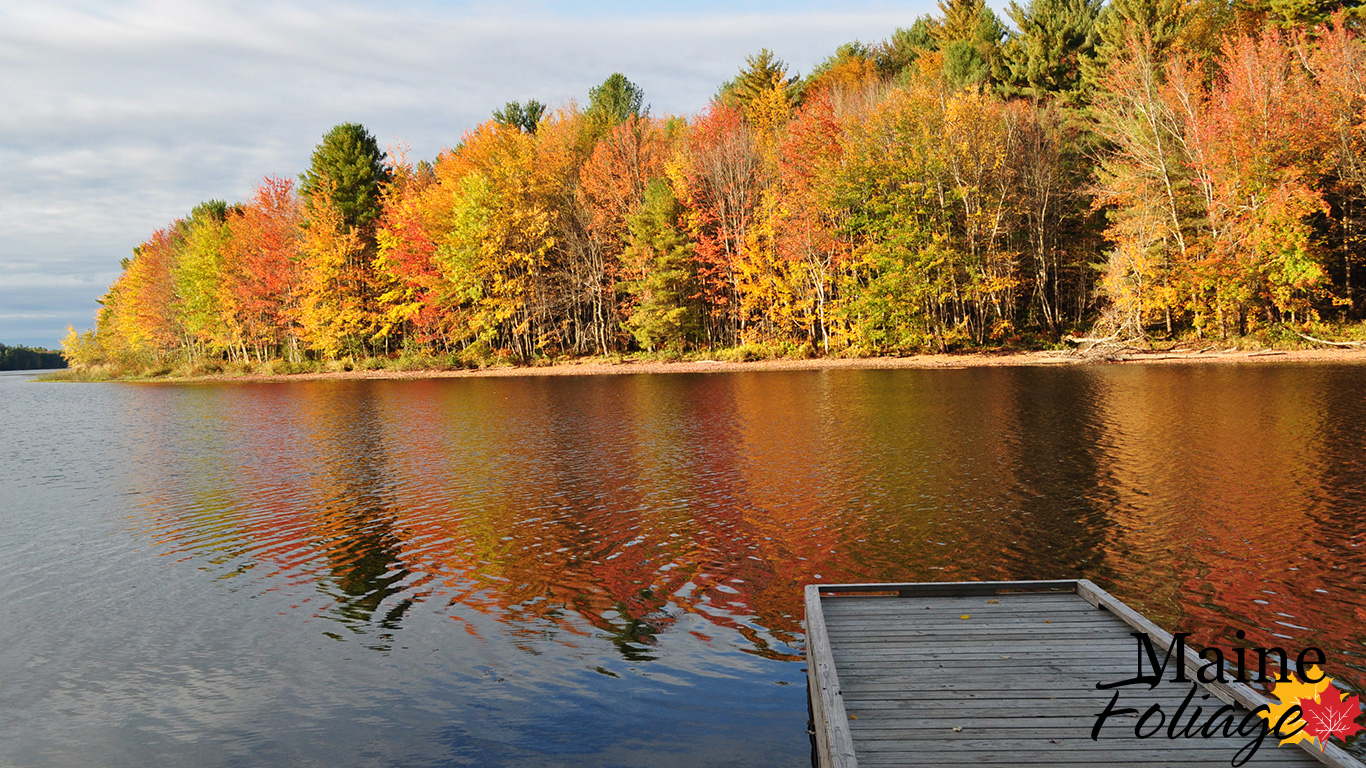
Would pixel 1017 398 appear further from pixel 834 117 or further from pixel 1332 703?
pixel 834 117

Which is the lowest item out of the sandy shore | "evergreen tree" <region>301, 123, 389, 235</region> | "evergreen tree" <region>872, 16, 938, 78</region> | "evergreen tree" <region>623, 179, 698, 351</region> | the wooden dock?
the wooden dock

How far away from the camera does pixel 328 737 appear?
690 centimetres

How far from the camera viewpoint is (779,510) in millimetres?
13930

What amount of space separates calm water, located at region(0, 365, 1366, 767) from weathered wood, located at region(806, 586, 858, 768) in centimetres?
59

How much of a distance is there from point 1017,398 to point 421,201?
158 ft

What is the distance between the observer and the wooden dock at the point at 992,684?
4866 mm

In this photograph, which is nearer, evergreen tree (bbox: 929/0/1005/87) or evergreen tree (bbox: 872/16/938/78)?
evergreen tree (bbox: 929/0/1005/87)

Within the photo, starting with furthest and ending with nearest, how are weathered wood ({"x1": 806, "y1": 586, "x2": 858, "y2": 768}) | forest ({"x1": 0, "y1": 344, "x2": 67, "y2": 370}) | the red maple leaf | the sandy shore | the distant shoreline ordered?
forest ({"x1": 0, "y1": 344, "x2": 67, "y2": 370}), the distant shoreline, the sandy shore, the red maple leaf, weathered wood ({"x1": 806, "y1": 586, "x2": 858, "y2": 768})

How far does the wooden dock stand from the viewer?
487 cm

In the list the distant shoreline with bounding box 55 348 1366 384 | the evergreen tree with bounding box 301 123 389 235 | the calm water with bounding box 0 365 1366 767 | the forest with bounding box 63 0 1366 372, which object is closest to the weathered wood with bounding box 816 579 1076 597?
the calm water with bounding box 0 365 1366 767

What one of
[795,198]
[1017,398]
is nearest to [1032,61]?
[795,198]

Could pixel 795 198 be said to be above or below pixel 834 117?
below

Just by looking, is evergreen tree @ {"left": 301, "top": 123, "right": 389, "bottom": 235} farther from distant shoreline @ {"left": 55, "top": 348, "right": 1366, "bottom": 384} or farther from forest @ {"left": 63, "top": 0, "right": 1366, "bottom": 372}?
distant shoreline @ {"left": 55, "top": 348, "right": 1366, "bottom": 384}

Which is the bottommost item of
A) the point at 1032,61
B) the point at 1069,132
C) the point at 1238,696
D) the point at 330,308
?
the point at 1238,696
